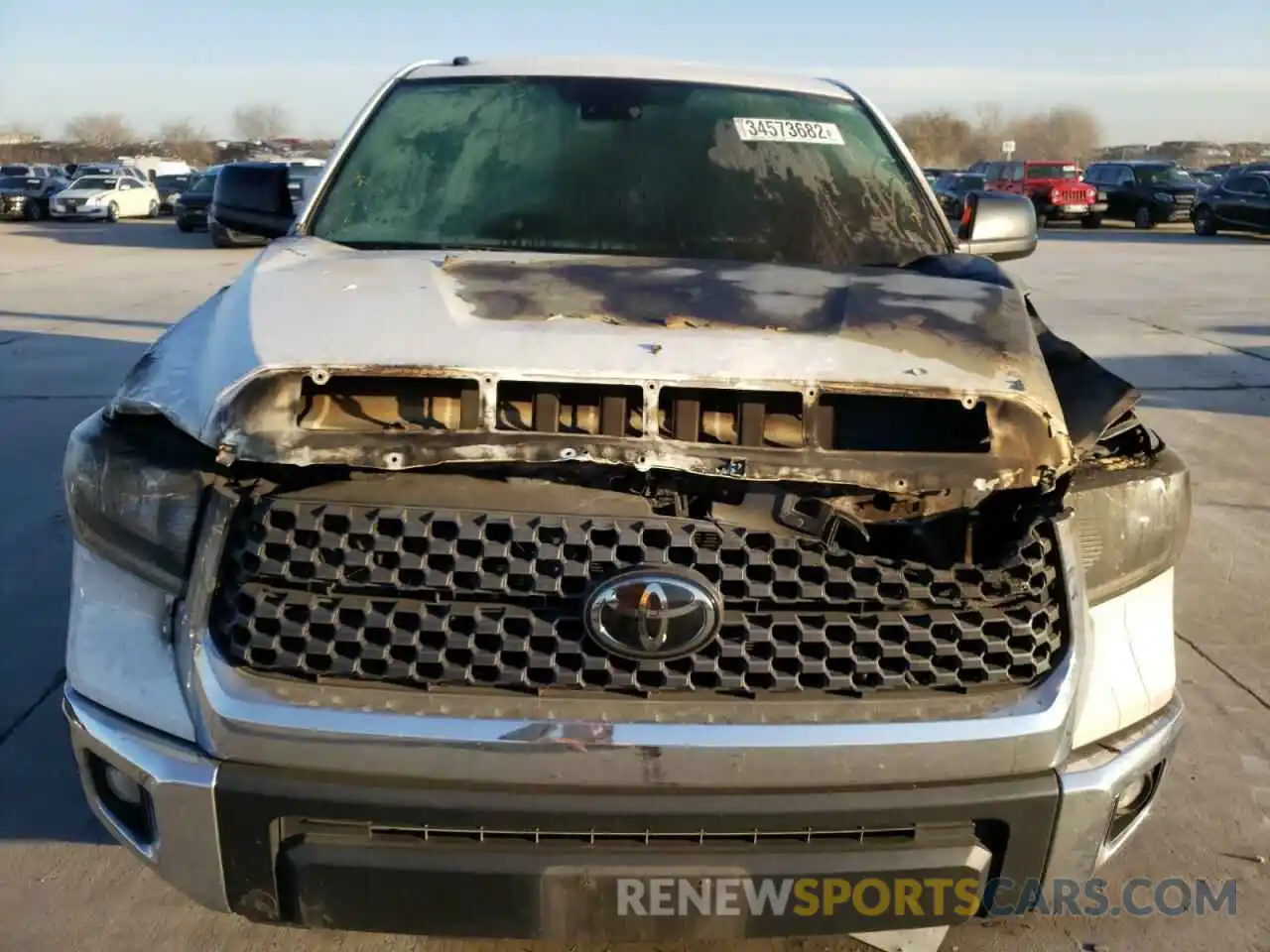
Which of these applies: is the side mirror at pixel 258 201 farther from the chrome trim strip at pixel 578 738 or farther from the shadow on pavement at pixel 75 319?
the shadow on pavement at pixel 75 319

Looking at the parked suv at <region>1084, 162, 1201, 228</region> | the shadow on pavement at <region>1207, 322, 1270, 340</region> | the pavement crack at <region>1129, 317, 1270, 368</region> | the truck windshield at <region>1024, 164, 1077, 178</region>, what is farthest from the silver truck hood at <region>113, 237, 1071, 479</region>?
the truck windshield at <region>1024, 164, 1077, 178</region>

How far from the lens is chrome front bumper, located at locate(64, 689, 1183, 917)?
75.3 inches

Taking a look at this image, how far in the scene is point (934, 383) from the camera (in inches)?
81.0

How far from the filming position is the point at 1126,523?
7.20 feet

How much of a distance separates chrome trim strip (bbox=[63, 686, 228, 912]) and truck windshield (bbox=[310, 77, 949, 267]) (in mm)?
1621

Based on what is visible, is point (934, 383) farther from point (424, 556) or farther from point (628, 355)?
point (424, 556)

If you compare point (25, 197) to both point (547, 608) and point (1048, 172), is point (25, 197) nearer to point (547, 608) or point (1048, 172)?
point (1048, 172)

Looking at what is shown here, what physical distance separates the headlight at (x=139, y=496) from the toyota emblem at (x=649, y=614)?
75 cm

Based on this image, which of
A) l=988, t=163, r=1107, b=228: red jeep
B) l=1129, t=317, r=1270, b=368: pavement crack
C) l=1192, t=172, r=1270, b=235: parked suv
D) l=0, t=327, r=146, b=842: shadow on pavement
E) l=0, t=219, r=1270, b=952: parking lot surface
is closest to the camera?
l=0, t=219, r=1270, b=952: parking lot surface

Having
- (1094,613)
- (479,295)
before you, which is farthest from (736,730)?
(479,295)

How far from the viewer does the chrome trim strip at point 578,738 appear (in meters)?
1.87

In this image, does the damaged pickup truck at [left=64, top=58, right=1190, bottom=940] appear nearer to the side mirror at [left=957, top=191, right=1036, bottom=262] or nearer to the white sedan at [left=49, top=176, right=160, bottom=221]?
the side mirror at [left=957, top=191, right=1036, bottom=262]

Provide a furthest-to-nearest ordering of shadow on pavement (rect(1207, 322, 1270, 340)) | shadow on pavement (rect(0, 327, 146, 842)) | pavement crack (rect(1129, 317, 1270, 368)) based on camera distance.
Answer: shadow on pavement (rect(1207, 322, 1270, 340)) → pavement crack (rect(1129, 317, 1270, 368)) → shadow on pavement (rect(0, 327, 146, 842))

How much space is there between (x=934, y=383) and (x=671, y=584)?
0.62 m
